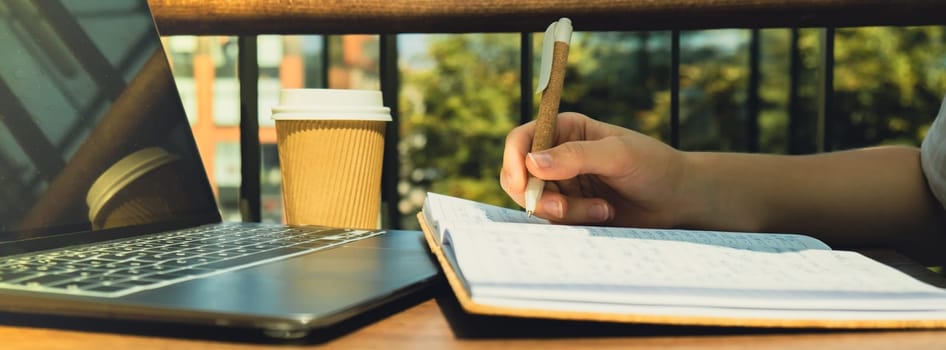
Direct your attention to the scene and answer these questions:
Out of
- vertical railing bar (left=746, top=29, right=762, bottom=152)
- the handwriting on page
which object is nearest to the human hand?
the handwriting on page

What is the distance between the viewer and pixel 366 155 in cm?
89

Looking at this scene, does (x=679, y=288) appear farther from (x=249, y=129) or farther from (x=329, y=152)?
(x=249, y=129)

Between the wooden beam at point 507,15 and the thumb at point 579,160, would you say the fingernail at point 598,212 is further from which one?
the wooden beam at point 507,15

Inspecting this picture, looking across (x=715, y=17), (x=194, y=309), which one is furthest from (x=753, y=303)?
(x=715, y=17)

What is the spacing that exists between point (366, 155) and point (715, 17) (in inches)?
17.1

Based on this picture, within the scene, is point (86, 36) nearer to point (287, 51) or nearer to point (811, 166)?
point (811, 166)

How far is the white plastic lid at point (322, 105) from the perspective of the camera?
0.85 metres

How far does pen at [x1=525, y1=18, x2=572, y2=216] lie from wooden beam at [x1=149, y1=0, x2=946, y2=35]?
0.33 m

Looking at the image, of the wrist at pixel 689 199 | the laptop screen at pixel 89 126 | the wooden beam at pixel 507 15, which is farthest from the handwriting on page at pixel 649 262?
the wooden beam at pixel 507 15

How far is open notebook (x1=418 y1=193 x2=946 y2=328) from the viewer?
40 cm

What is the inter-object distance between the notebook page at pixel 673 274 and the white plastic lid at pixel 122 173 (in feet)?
1.04

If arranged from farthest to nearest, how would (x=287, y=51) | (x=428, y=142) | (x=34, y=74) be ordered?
(x=287, y=51) → (x=428, y=142) → (x=34, y=74)

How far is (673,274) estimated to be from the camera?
44cm

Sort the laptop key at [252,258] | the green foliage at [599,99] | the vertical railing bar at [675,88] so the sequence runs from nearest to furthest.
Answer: the laptop key at [252,258] < the vertical railing bar at [675,88] < the green foliage at [599,99]
